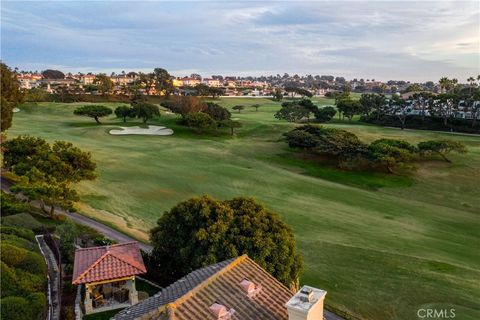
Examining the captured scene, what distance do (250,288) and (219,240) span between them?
27.0 ft

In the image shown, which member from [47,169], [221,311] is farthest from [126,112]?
[221,311]

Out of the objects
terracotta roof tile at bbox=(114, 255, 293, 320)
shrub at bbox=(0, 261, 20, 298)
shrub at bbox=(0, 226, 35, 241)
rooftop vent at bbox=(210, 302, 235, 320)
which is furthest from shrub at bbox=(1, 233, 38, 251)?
rooftop vent at bbox=(210, 302, 235, 320)

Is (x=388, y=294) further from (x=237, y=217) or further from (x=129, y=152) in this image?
(x=129, y=152)

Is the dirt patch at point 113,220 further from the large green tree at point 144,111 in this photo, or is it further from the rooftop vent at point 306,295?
the large green tree at point 144,111

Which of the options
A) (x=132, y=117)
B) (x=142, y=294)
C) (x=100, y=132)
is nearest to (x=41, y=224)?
(x=142, y=294)

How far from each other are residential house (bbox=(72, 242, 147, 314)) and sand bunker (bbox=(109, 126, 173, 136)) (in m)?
58.9

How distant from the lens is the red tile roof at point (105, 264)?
19.8 meters

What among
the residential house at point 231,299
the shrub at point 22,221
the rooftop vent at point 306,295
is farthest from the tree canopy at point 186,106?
the rooftop vent at point 306,295

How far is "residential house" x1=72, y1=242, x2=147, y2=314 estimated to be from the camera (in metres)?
19.9

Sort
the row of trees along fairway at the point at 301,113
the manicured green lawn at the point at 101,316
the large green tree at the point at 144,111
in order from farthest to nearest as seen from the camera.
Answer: the row of trees along fairway at the point at 301,113 < the large green tree at the point at 144,111 < the manicured green lawn at the point at 101,316

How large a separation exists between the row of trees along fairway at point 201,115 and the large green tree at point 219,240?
5751 centimetres

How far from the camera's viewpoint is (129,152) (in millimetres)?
60156

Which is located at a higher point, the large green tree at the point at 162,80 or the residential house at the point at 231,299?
the large green tree at the point at 162,80

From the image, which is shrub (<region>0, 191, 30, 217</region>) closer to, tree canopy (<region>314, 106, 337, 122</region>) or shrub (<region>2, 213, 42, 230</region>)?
shrub (<region>2, 213, 42, 230</region>)
